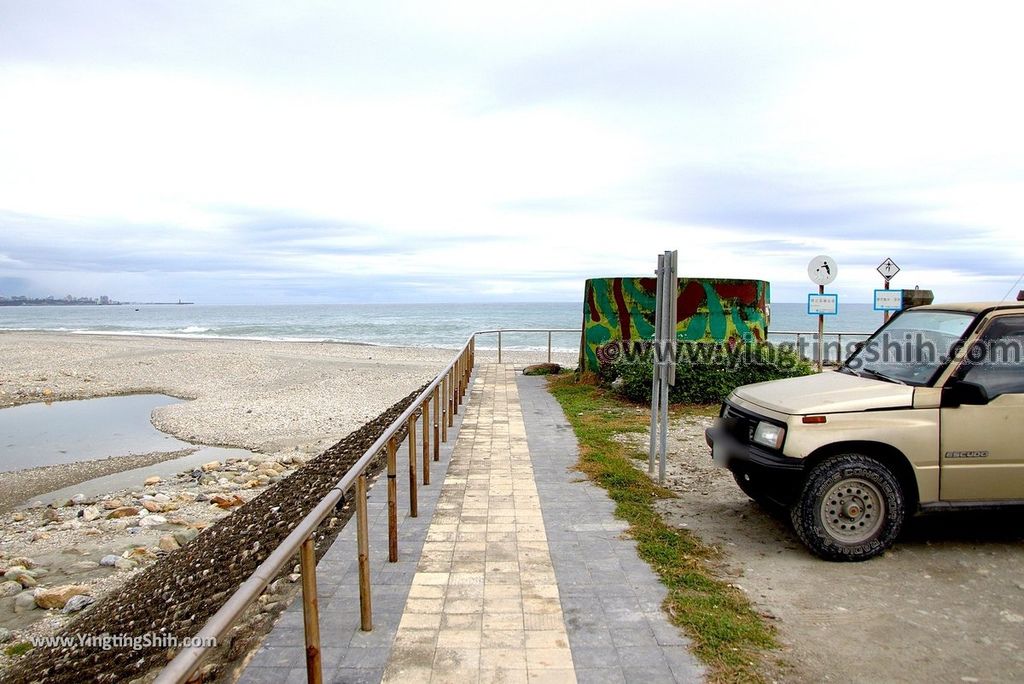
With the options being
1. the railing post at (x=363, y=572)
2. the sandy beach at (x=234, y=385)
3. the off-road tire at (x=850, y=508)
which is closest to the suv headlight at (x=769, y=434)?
the off-road tire at (x=850, y=508)

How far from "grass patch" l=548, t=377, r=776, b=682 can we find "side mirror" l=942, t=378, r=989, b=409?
193cm

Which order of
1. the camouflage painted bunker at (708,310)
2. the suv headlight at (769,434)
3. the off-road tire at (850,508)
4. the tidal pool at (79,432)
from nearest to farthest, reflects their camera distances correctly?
the off-road tire at (850,508) < the suv headlight at (769,434) < the camouflage painted bunker at (708,310) < the tidal pool at (79,432)

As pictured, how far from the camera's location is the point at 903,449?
4680mm

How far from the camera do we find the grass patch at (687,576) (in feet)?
11.4

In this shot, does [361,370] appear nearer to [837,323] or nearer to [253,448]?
[253,448]

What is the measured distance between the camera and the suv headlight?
4.84 metres

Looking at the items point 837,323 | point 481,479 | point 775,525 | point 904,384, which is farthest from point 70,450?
point 837,323

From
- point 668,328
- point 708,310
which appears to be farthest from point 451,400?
point 708,310

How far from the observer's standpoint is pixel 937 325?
17.6ft

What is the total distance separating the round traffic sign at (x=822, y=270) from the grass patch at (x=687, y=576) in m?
5.83

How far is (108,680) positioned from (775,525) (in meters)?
4.87

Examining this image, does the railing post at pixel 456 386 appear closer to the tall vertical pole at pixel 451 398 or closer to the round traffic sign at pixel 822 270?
the tall vertical pole at pixel 451 398

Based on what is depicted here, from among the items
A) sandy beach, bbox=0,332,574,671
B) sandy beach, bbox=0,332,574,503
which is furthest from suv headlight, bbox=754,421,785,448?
sandy beach, bbox=0,332,574,503

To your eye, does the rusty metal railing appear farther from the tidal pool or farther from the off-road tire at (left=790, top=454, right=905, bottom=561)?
the tidal pool
